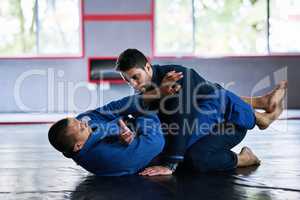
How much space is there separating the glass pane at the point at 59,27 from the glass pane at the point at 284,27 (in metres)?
2.91

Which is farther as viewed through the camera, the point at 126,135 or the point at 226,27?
the point at 226,27

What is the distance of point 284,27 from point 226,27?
2.82 feet

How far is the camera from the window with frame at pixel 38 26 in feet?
23.7

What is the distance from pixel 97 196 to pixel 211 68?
5363mm

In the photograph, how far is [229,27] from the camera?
288 inches

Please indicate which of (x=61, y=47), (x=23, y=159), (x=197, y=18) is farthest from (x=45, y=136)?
(x=197, y=18)

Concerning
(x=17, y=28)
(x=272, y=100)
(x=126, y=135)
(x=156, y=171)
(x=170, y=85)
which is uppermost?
(x=17, y=28)

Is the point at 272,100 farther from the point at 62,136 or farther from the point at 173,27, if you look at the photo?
the point at 173,27

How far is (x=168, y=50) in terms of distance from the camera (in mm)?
7262

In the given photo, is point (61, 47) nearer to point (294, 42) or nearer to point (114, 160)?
point (294, 42)

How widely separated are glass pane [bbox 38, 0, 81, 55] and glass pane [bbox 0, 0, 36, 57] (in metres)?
0.14

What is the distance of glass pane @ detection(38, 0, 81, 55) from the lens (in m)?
7.21
